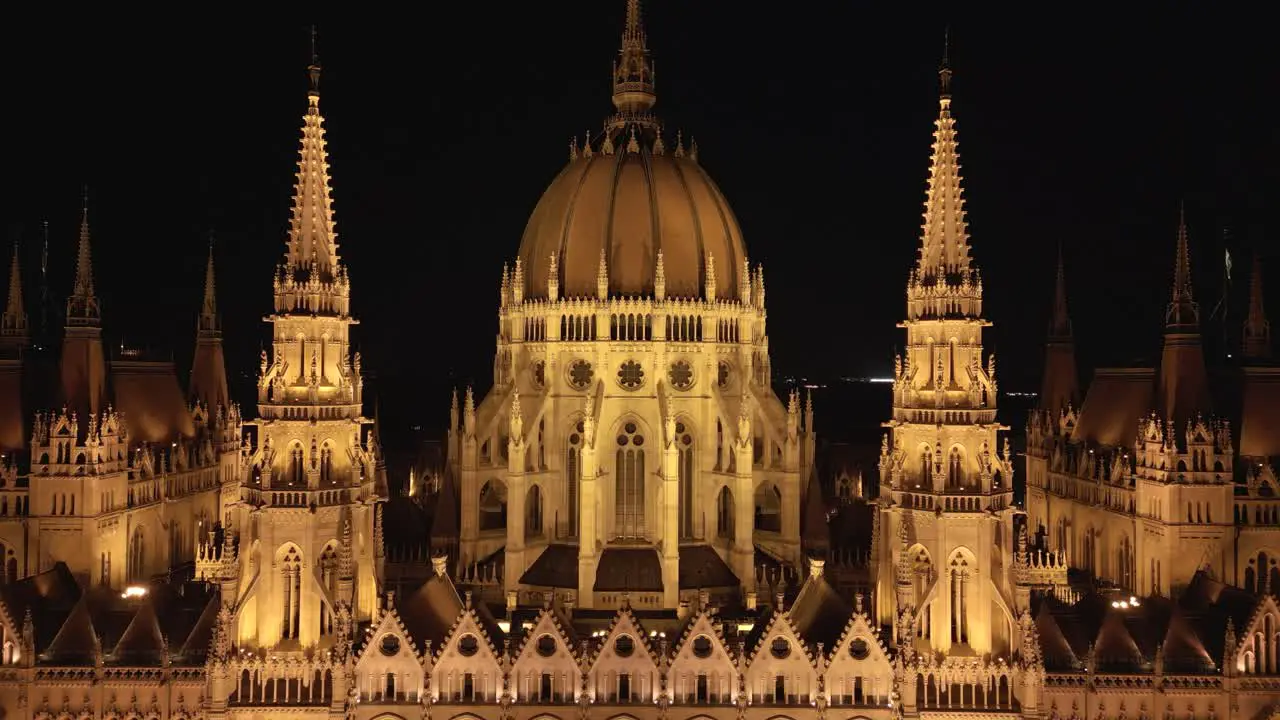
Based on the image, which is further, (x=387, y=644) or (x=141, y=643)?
(x=141, y=643)

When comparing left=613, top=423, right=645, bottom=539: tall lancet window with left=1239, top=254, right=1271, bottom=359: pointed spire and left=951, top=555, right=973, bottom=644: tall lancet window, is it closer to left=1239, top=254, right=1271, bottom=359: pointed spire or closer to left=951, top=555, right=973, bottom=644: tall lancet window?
left=951, top=555, right=973, bottom=644: tall lancet window

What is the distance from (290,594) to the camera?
40.4 meters

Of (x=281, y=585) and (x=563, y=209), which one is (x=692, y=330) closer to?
(x=563, y=209)

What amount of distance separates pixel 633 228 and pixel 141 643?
92.1ft

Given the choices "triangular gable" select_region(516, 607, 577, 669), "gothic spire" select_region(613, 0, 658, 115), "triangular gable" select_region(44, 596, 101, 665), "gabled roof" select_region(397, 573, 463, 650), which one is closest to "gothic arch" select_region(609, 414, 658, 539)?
"gabled roof" select_region(397, 573, 463, 650)

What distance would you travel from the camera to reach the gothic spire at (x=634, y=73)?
62156 millimetres

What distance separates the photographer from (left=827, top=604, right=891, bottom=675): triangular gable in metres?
39.2

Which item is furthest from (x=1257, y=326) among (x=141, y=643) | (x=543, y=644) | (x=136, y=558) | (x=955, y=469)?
(x=136, y=558)

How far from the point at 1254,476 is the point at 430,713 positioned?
37156 mm

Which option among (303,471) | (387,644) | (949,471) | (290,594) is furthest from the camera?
(303,471)

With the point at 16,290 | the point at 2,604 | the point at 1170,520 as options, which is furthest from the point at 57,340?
the point at 1170,520

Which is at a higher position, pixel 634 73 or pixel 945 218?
pixel 634 73

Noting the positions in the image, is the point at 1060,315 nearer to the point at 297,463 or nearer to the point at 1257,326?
the point at 1257,326

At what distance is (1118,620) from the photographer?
4353 cm
